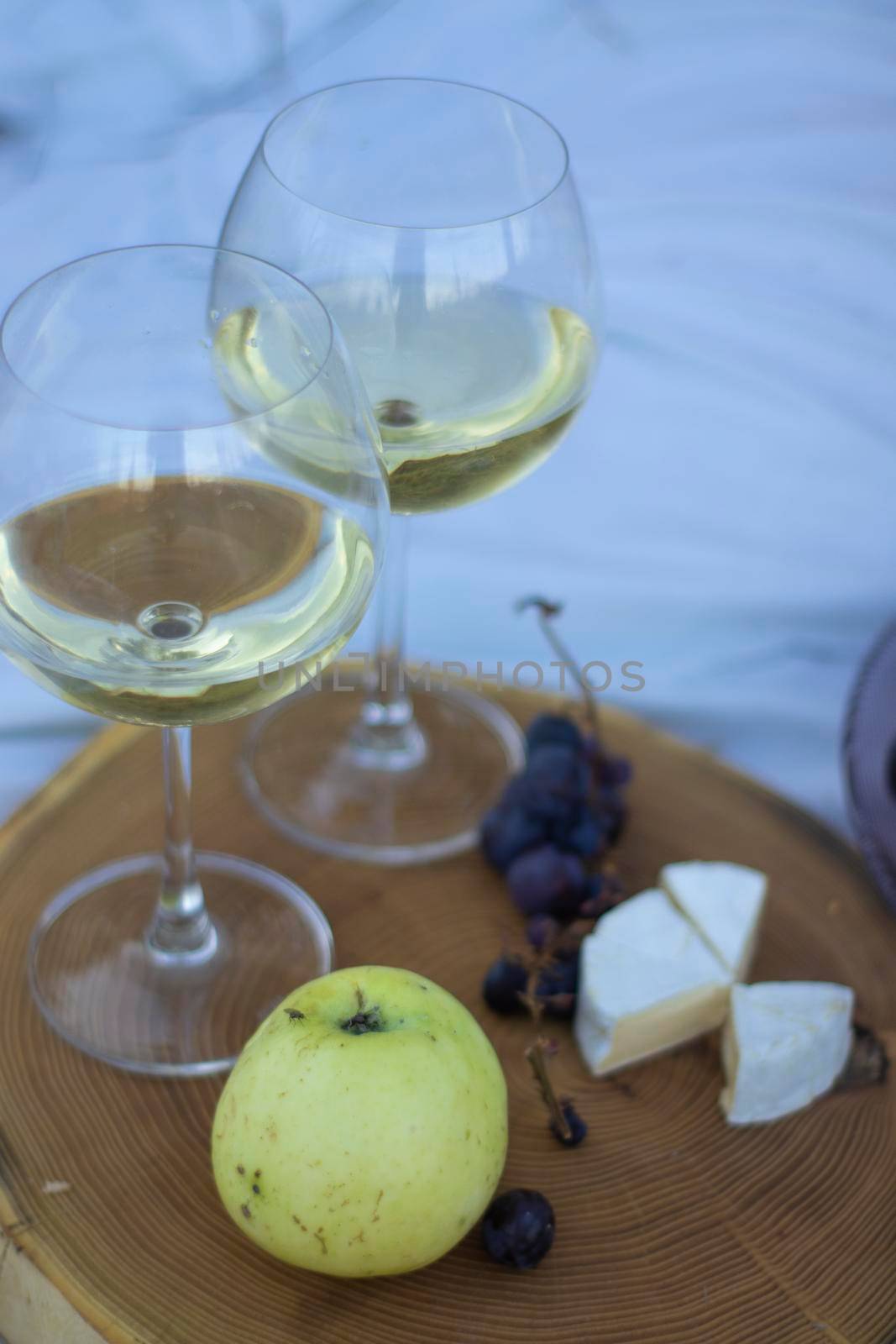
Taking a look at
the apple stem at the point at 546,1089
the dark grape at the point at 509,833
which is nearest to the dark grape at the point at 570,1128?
the apple stem at the point at 546,1089

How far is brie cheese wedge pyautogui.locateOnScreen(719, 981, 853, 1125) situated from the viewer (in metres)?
0.96

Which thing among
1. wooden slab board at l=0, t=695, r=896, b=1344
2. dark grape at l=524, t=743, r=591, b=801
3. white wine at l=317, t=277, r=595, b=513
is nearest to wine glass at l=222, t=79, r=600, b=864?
white wine at l=317, t=277, r=595, b=513

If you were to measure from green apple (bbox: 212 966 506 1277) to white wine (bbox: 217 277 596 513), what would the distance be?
340mm

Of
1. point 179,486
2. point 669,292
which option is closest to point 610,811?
point 179,486

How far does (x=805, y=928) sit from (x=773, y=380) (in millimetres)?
748

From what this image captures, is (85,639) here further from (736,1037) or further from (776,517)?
(776,517)

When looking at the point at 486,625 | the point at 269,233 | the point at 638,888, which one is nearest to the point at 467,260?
the point at 269,233

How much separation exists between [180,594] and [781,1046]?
467 mm

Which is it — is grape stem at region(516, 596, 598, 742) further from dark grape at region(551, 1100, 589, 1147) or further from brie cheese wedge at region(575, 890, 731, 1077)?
dark grape at region(551, 1100, 589, 1147)

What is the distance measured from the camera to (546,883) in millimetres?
1083

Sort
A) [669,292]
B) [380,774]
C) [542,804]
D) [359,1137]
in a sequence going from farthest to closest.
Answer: [669,292] < [380,774] < [542,804] < [359,1137]

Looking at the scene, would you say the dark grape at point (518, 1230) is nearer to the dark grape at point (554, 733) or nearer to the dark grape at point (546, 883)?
the dark grape at point (546, 883)

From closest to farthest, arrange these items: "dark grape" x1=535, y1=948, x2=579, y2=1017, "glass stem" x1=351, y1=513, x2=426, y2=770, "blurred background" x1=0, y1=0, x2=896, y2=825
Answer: "dark grape" x1=535, y1=948, x2=579, y2=1017, "glass stem" x1=351, y1=513, x2=426, y2=770, "blurred background" x1=0, y1=0, x2=896, y2=825

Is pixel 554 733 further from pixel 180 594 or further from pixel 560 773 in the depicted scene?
pixel 180 594
